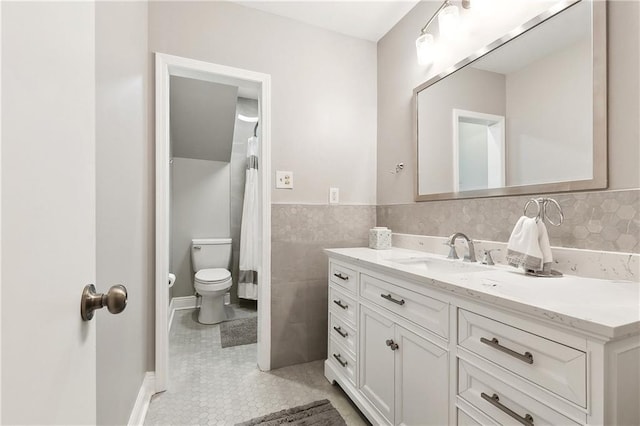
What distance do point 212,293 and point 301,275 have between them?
43.7 inches

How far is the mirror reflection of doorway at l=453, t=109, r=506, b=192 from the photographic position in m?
1.38

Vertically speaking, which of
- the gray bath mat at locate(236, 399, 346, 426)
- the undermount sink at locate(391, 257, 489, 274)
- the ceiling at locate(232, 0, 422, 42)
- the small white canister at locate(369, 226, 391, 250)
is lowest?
the gray bath mat at locate(236, 399, 346, 426)

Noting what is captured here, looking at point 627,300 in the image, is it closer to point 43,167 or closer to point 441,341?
point 441,341

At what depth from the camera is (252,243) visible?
10.6ft

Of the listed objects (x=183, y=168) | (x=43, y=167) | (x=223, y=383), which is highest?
(x=183, y=168)

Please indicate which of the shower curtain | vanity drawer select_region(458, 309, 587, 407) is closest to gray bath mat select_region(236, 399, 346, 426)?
vanity drawer select_region(458, 309, 587, 407)

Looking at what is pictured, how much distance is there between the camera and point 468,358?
89 cm

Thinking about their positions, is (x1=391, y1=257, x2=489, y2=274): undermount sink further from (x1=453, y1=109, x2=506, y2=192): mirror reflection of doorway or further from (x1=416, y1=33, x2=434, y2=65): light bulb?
(x1=416, y1=33, x2=434, y2=65): light bulb

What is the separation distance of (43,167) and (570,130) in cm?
155

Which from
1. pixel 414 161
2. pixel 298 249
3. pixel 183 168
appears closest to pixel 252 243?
pixel 183 168

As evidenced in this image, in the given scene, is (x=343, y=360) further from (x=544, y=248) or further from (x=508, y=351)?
(x=544, y=248)

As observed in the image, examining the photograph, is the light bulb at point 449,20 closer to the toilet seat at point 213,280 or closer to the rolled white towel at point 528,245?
the rolled white towel at point 528,245

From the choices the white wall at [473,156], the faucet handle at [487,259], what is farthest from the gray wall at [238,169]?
the faucet handle at [487,259]

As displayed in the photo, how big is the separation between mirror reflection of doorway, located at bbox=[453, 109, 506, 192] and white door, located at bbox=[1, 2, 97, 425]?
1.55 meters
